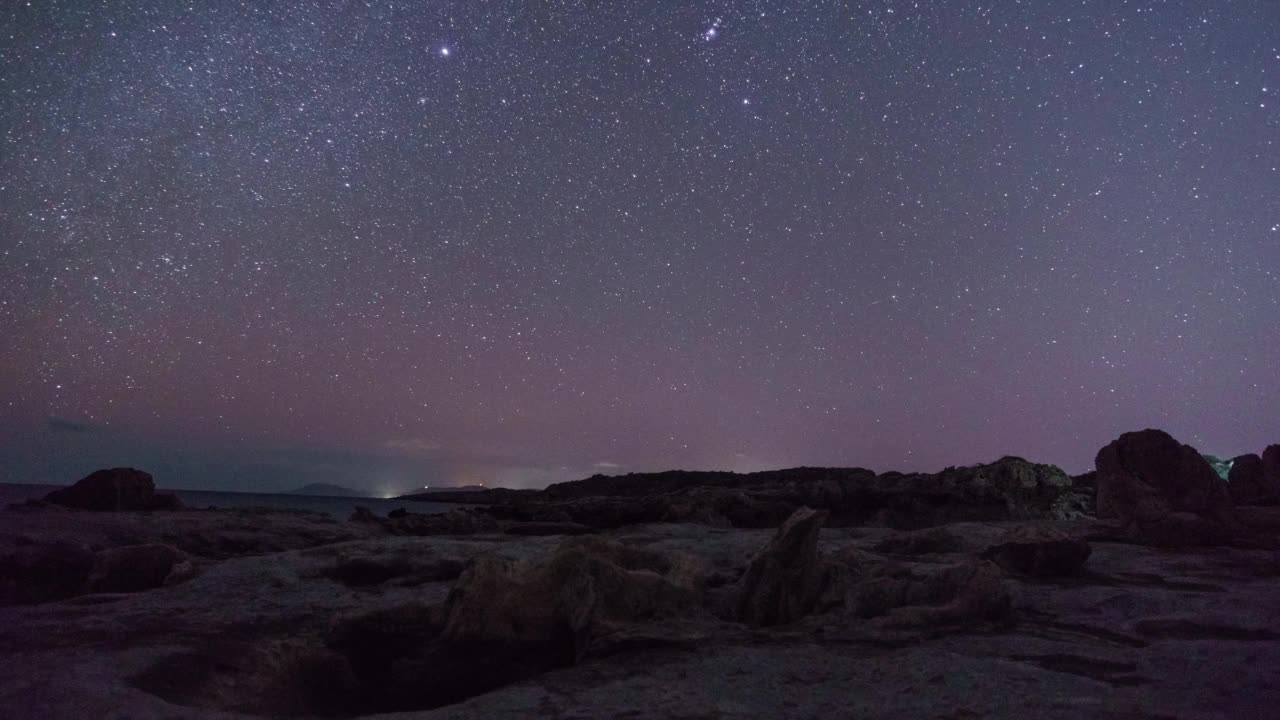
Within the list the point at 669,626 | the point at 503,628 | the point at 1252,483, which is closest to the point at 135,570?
the point at 503,628

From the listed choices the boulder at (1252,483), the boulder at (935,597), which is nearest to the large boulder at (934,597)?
the boulder at (935,597)

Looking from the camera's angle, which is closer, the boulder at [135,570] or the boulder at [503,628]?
the boulder at [503,628]

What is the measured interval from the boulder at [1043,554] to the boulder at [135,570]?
1265 centimetres

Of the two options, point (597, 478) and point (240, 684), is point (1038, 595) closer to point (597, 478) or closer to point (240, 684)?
point (240, 684)

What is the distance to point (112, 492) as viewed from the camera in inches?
715

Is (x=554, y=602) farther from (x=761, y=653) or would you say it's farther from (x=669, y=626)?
(x=761, y=653)

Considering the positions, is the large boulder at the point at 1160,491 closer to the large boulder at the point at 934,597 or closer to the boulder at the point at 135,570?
the large boulder at the point at 934,597

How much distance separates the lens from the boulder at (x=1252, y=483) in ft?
55.6

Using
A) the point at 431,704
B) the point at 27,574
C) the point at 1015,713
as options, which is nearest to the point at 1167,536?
the point at 1015,713

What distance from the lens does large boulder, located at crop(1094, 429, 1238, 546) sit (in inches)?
474

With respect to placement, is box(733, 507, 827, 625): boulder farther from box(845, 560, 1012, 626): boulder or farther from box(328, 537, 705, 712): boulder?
box(328, 537, 705, 712): boulder

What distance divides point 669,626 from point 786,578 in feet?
5.66

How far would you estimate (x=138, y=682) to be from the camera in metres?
6.09

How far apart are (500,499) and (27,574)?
76.9 m
